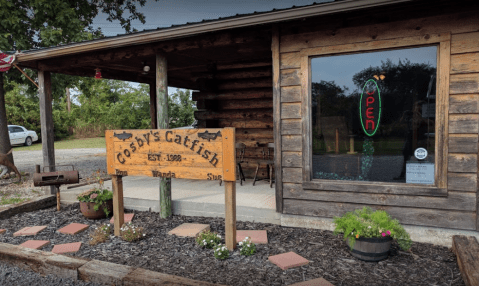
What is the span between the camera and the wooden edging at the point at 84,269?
280cm

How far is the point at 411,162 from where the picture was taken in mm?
4027

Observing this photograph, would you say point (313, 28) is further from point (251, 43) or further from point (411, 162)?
point (411, 162)

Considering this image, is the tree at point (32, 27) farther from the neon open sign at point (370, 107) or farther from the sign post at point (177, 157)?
the neon open sign at point (370, 107)

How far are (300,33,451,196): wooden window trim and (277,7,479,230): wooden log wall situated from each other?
0.04 meters

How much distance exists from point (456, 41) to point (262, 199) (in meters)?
3.31

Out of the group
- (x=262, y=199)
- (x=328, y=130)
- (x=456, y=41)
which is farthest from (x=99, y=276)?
(x=456, y=41)

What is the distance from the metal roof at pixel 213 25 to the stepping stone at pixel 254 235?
261cm

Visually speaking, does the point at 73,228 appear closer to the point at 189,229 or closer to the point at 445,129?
the point at 189,229

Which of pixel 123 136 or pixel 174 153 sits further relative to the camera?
pixel 123 136

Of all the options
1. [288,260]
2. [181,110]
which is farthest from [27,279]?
[181,110]

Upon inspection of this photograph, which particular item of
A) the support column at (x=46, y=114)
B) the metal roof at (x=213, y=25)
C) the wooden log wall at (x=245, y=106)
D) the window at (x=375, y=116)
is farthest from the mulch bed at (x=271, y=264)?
the wooden log wall at (x=245, y=106)

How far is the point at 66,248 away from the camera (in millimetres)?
4055

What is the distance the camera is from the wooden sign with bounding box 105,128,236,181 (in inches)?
147

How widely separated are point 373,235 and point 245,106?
15.4 ft
